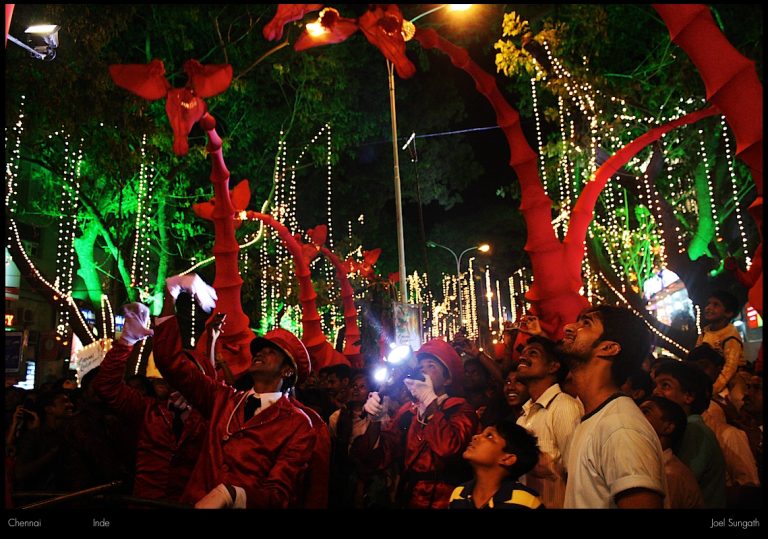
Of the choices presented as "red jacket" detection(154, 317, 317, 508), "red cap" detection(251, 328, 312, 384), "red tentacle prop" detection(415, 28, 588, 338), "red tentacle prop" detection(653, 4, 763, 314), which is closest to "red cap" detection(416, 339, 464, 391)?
"red cap" detection(251, 328, 312, 384)

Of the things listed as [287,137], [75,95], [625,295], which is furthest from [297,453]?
[287,137]

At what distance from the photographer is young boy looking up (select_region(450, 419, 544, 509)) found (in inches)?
133

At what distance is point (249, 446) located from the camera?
4438mm

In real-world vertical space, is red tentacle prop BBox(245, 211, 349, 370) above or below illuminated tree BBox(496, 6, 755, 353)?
below

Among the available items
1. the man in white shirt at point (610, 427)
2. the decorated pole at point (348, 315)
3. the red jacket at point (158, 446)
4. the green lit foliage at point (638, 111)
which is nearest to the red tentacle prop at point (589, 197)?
the man in white shirt at point (610, 427)

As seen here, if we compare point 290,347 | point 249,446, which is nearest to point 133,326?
point 290,347

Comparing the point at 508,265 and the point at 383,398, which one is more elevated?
the point at 508,265

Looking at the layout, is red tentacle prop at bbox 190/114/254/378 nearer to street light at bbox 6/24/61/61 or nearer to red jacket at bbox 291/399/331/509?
street light at bbox 6/24/61/61

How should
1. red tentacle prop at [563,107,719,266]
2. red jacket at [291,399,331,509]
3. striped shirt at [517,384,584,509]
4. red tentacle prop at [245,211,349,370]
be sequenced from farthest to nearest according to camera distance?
1. red tentacle prop at [245,211,349,370]
2. red tentacle prop at [563,107,719,266]
3. red jacket at [291,399,331,509]
4. striped shirt at [517,384,584,509]

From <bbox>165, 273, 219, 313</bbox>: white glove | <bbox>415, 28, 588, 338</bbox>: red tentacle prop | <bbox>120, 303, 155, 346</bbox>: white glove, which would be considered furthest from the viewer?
<bbox>415, 28, 588, 338</bbox>: red tentacle prop

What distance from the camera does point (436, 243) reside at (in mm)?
39594

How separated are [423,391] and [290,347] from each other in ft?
3.86

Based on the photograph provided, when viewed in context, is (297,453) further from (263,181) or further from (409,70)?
(263,181)

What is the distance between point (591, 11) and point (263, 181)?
11.6m
